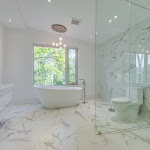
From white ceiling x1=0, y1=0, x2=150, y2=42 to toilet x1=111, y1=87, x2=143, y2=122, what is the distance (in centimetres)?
168

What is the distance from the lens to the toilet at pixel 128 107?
2.07m

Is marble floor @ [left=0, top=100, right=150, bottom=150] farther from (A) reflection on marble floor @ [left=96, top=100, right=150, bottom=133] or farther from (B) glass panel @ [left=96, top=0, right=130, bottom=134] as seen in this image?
(B) glass panel @ [left=96, top=0, right=130, bottom=134]

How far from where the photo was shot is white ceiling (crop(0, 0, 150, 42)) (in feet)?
7.07

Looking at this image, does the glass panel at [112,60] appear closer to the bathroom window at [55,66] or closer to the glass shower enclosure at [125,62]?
the glass shower enclosure at [125,62]

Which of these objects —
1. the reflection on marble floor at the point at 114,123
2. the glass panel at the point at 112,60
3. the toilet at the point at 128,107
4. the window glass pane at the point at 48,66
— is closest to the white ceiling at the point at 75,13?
the glass panel at the point at 112,60

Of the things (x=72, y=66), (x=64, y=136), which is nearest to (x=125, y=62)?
(x=72, y=66)

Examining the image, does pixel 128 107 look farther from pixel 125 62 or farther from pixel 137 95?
pixel 125 62

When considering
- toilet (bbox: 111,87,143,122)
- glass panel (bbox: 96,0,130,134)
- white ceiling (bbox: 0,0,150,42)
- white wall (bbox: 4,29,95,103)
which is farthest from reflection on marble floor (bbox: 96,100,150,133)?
white wall (bbox: 4,29,95,103)

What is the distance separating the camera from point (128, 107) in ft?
6.93

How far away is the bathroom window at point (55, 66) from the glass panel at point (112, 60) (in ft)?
3.90

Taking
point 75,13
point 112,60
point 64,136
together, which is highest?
point 75,13

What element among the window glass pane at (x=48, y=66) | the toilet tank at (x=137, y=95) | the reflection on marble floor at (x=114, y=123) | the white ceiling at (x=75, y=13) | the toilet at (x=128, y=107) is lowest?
the reflection on marble floor at (x=114, y=123)

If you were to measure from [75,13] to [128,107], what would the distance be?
2.54 meters

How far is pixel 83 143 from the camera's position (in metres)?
1.41
